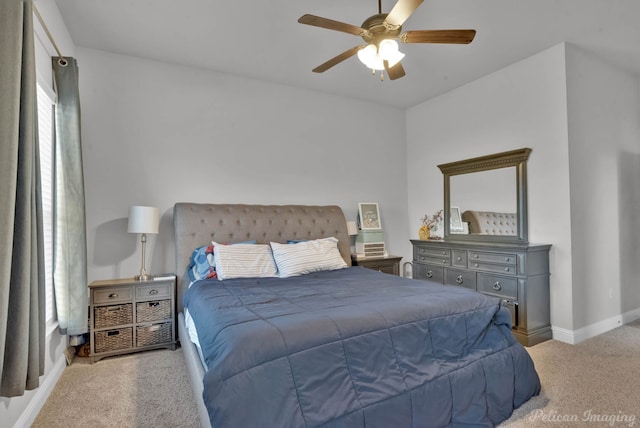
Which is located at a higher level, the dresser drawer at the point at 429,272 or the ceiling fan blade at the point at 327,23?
the ceiling fan blade at the point at 327,23

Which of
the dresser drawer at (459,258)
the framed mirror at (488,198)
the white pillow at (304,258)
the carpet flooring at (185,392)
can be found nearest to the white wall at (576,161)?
the framed mirror at (488,198)

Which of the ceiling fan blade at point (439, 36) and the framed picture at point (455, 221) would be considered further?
the framed picture at point (455, 221)

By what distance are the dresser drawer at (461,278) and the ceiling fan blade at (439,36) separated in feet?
8.39

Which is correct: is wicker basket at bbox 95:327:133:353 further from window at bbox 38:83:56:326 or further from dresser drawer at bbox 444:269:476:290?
dresser drawer at bbox 444:269:476:290

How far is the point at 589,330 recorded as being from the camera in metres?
3.47

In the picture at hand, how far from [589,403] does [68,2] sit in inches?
188

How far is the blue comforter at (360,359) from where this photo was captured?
146 centimetres

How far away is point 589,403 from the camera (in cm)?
222

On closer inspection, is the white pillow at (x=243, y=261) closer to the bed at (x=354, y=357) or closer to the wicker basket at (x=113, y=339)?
the bed at (x=354, y=357)

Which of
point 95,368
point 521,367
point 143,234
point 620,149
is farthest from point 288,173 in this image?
point 620,149

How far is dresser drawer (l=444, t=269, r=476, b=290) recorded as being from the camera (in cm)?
384

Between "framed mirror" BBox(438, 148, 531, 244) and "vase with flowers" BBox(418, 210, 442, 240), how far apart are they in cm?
18

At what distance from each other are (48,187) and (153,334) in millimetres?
1534

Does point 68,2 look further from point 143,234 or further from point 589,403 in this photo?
point 589,403
